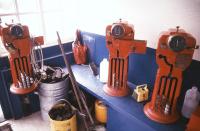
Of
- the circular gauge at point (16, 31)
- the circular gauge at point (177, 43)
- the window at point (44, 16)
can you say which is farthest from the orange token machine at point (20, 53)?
the circular gauge at point (177, 43)

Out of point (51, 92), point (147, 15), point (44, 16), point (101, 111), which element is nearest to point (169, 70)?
point (147, 15)

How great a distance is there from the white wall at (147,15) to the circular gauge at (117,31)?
396 millimetres

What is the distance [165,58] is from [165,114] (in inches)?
21.1

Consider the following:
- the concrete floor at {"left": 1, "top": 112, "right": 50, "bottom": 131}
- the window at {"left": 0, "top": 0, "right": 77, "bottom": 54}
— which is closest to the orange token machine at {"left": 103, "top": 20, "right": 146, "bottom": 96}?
the concrete floor at {"left": 1, "top": 112, "right": 50, "bottom": 131}

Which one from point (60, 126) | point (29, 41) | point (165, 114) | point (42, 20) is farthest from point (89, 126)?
point (42, 20)

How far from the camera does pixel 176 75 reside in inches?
62.3

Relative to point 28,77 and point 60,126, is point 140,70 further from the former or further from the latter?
point 28,77

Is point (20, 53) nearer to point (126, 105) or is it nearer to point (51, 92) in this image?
point (51, 92)

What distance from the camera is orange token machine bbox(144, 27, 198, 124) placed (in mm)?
1422

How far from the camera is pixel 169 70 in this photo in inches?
62.4

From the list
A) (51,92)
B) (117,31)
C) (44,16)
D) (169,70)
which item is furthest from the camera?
(44,16)

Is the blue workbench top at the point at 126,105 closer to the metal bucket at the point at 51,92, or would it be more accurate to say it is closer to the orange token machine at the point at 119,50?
the orange token machine at the point at 119,50

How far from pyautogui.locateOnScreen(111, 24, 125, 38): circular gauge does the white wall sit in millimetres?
396

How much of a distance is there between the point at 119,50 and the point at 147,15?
0.49 meters
